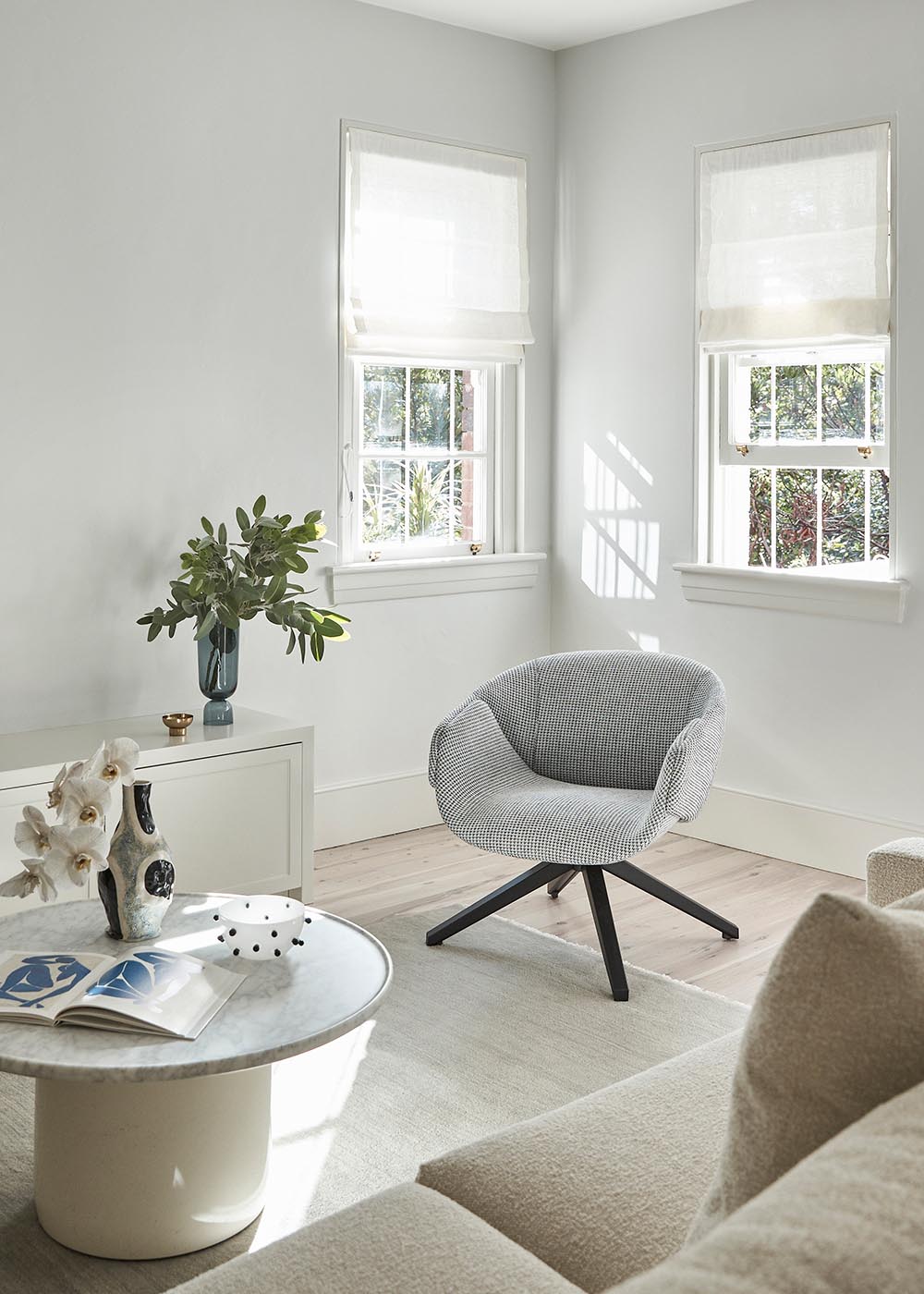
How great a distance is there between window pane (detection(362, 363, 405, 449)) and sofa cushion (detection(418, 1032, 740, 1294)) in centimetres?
320

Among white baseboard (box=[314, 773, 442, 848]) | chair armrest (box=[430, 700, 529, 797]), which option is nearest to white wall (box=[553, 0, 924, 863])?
white baseboard (box=[314, 773, 442, 848])

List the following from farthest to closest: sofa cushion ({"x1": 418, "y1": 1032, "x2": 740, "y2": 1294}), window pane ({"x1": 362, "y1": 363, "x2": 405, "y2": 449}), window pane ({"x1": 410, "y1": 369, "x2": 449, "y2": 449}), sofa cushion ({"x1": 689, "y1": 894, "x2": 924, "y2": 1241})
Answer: window pane ({"x1": 410, "y1": 369, "x2": 449, "y2": 449}), window pane ({"x1": 362, "y1": 363, "x2": 405, "y2": 449}), sofa cushion ({"x1": 418, "y1": 1032, "x2": 740, "y2": 1294}), sofa cushion ({"x1": 689, "y1": 894, "x2": 924, "y2": 1241})

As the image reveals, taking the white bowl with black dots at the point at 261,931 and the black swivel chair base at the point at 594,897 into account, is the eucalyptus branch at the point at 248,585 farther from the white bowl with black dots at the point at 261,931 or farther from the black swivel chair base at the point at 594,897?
the white bowl with black dots at the point at 261,931

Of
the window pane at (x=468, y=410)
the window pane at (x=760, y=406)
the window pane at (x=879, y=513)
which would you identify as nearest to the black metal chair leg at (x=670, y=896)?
the window pane at (x=879, y=513)

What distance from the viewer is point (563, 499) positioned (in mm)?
5062

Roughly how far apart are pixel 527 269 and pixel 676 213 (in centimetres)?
60

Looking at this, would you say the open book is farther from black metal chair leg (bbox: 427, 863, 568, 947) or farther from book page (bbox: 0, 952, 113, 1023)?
black metal chair leg (bbox: 427, 863, 568, 947)

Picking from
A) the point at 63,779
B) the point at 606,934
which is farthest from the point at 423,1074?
the point at 63,779

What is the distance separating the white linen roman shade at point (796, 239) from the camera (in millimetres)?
3971

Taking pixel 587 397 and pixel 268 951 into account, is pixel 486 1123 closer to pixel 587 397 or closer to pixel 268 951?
pixel 268 951

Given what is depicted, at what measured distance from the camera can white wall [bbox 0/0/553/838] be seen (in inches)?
144

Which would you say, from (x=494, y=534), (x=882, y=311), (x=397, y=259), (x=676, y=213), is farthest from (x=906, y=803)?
(x=397, y=259)

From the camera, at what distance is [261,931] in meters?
2.30

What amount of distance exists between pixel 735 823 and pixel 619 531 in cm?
113
